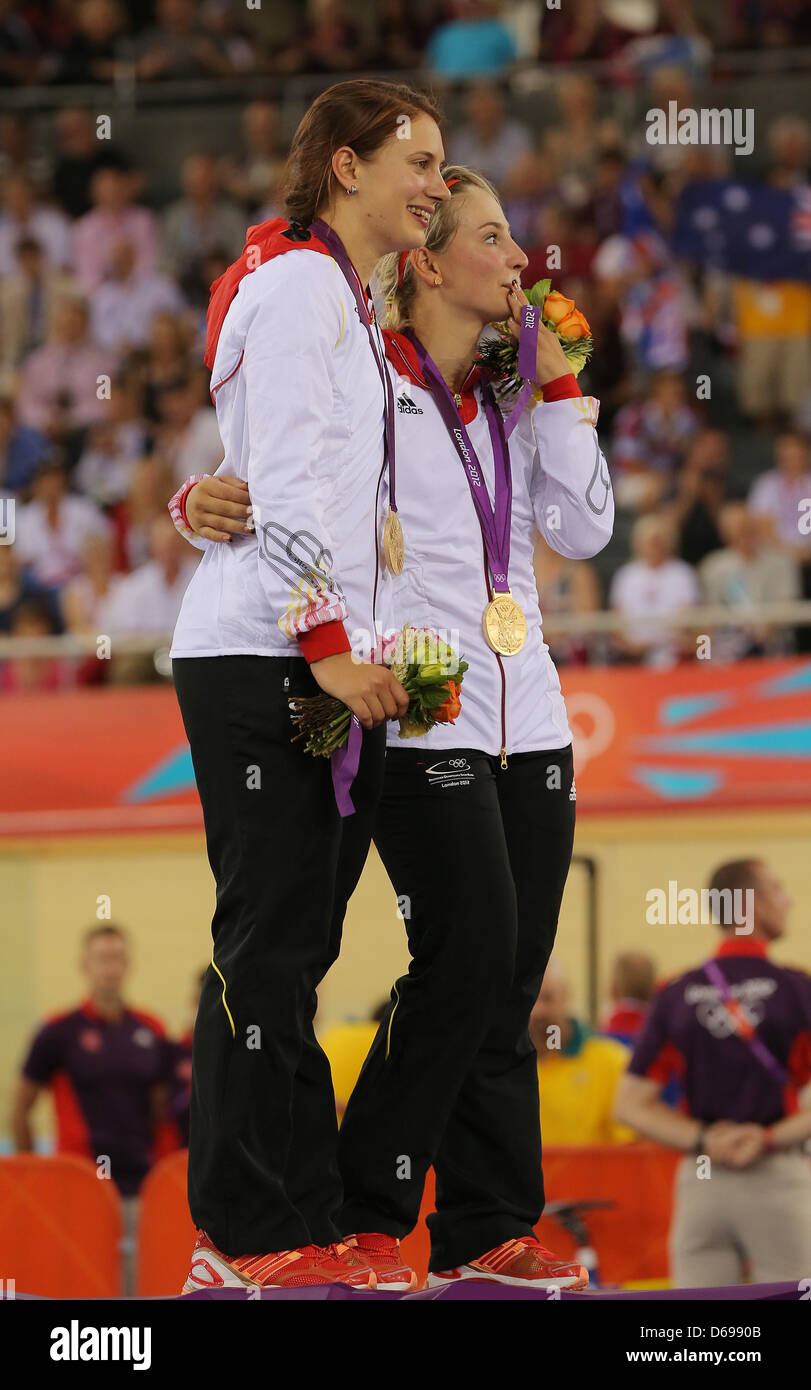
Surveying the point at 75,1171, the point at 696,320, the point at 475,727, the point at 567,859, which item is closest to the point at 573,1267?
the point at 567,859

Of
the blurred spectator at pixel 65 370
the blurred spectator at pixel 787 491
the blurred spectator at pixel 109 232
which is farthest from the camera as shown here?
the blurred spectator at pixel 109 232

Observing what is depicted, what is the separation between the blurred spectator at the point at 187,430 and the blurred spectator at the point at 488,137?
2.26 m

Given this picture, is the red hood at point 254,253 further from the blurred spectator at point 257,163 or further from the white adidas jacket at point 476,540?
the blurred spectator at point 257,163

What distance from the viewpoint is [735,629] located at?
847 centimetres

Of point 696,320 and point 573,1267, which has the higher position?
point 696,320

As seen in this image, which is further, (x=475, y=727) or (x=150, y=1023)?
(x=150, y=1023)

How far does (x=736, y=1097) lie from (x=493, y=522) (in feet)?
9.48

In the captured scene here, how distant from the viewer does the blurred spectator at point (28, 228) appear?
11117 millimetres

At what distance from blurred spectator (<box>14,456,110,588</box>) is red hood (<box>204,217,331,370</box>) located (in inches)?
252

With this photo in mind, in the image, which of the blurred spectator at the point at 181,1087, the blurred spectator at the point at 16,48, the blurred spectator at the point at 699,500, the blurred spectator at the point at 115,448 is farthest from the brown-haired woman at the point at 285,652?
the blurred spectator at the point at 16,48

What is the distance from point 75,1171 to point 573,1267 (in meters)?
2.48

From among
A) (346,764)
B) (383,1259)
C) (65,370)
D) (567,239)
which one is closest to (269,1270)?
(383,1259)
